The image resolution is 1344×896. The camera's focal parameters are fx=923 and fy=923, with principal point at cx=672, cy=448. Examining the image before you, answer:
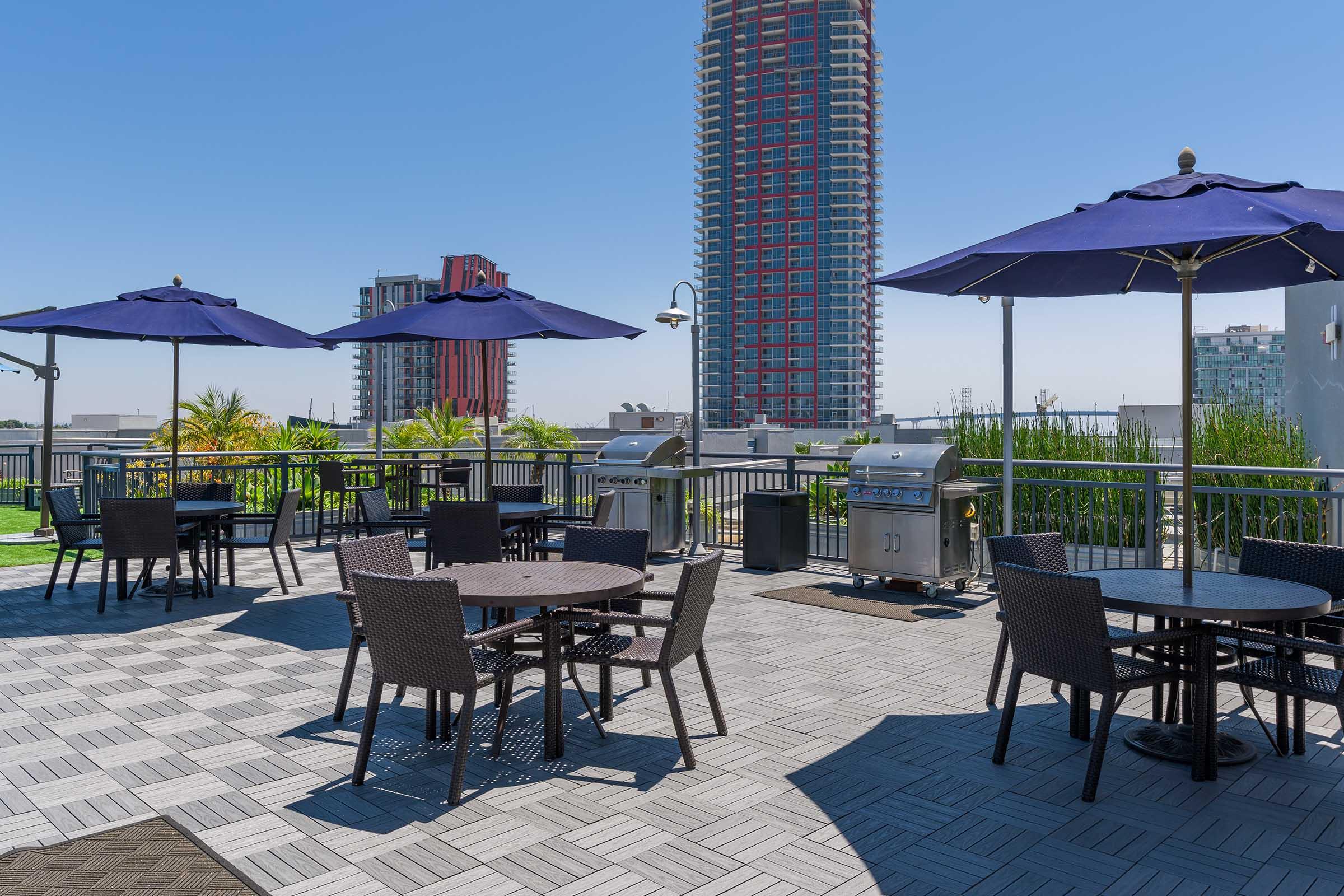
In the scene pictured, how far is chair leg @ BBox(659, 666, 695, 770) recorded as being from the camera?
3654 mm

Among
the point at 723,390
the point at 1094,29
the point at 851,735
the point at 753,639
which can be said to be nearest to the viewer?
the point at 851,735

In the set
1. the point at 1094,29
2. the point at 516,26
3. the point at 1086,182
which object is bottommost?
the point at 1086,182

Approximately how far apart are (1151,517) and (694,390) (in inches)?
182

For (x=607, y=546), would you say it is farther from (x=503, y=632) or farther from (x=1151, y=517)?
(x=1151, y=517)

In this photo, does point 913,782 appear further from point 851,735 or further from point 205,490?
point 205,490

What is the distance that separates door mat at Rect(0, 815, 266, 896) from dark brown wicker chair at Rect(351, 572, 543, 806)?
27.3 inches

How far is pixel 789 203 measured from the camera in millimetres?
105312

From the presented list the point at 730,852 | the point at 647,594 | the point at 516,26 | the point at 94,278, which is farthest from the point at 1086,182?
the point at 94,278

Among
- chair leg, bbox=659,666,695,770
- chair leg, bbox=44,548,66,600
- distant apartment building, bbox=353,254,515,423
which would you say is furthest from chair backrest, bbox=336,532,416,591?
distant apartment building, bbox=353,254,515,423

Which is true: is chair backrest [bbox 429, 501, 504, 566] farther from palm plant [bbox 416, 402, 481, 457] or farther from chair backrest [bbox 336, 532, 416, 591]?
palm plant [bbox 416, 402, 481, 457]

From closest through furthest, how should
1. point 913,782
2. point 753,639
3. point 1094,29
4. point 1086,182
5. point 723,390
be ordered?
1. point 913,782
2. point 753,639
3. point 1094,29
4. point 1086,182
5. point 723,390

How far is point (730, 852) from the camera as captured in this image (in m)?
2.89

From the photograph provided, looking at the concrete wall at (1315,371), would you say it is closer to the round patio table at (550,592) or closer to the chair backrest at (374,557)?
the round patio table at (550,592)

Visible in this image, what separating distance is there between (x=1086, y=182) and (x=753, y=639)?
15566 millimetres
